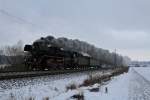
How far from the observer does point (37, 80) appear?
2334cm

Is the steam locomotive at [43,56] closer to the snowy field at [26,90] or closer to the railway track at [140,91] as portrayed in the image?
the railway track at [140,91]

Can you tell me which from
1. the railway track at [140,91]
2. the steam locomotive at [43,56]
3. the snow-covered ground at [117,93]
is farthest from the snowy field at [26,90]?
the steam locomotive at [43,56]

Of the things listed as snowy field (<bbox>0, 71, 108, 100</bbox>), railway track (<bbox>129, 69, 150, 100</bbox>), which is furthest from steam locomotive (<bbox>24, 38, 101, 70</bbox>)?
snowy field (<bbox>0, 71, 108, 100</bbox>)

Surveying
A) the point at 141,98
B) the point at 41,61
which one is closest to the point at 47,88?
the point at 141,98

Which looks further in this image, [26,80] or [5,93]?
[26,80]

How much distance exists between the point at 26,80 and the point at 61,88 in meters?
2.79

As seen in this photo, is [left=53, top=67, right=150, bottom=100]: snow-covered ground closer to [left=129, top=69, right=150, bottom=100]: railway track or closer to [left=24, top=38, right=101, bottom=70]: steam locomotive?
[left=129, top=69, right=150, bottom=100]: railway track

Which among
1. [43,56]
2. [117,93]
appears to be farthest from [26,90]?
[43,56]

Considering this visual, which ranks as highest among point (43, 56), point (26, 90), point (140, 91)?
point (43, 56)

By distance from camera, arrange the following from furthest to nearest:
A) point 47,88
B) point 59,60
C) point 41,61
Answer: point 59,60
point 41,61
point 47,88

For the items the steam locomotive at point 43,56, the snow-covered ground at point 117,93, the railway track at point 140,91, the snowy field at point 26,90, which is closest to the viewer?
the snowy field at point 26,90

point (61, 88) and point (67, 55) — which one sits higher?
point (67, 55)

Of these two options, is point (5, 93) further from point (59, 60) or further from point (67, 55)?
point (67, 55)

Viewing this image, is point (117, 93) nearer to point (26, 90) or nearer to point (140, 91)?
point (140, 91)
